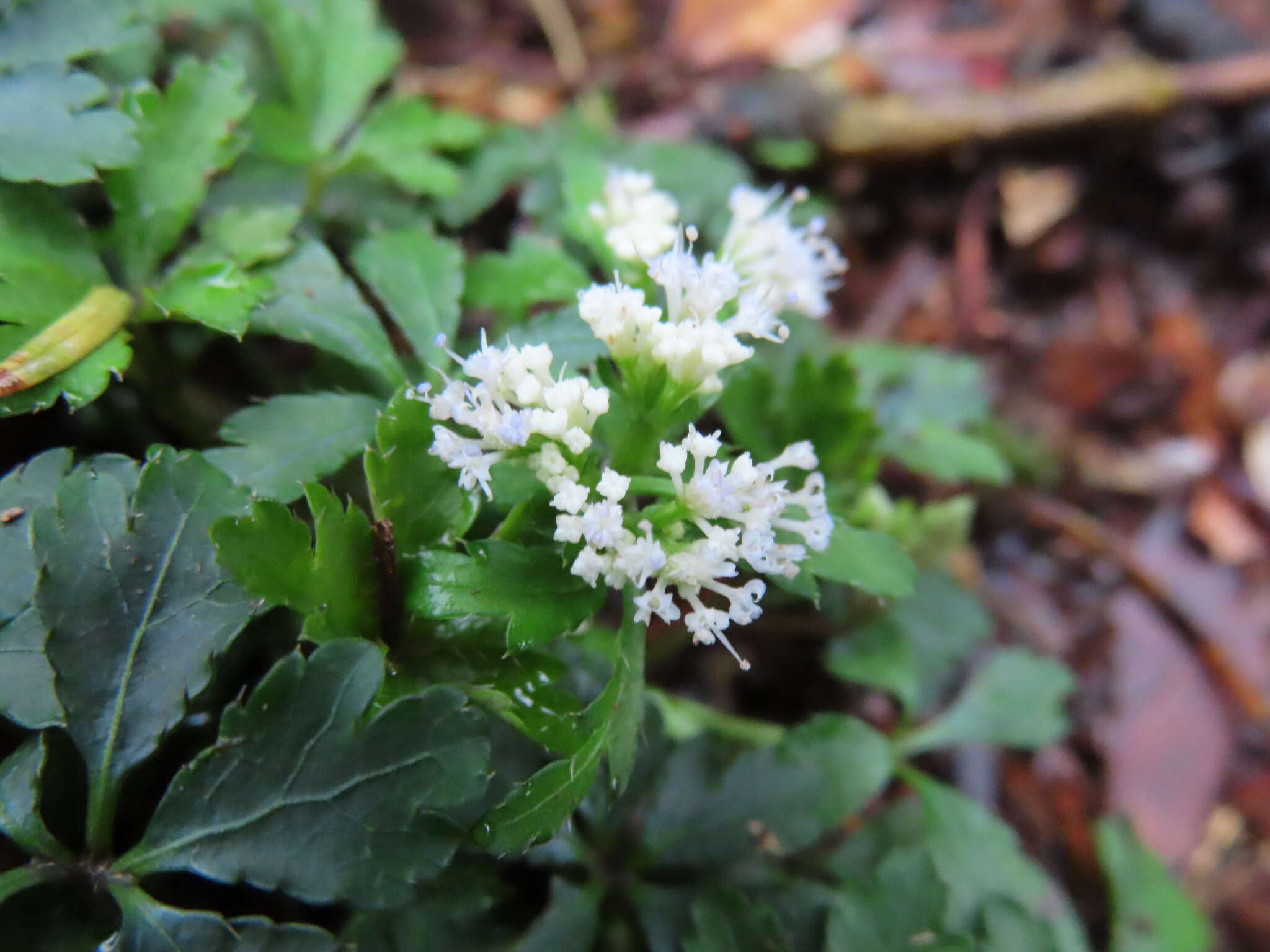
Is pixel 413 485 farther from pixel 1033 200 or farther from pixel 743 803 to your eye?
pixel 1033 200

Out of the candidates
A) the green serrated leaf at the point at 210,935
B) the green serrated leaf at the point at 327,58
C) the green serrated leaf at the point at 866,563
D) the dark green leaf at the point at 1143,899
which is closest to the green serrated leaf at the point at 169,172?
the green serrated leaf at the point at 327,58

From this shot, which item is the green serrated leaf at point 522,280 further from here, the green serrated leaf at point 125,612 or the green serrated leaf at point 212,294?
the green serrated leaf at point 125,612

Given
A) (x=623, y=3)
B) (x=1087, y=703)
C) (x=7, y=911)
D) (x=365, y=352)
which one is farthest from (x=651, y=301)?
(x=623, y=3)

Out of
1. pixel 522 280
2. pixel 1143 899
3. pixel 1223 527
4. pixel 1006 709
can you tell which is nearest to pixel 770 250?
pixel 522 280

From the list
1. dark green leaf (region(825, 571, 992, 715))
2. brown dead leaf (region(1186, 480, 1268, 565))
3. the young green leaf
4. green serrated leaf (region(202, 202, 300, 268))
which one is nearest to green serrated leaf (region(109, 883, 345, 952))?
the young green leaf

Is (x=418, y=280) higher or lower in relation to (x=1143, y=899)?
higher

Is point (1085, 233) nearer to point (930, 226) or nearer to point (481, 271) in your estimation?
point (930, 226)
